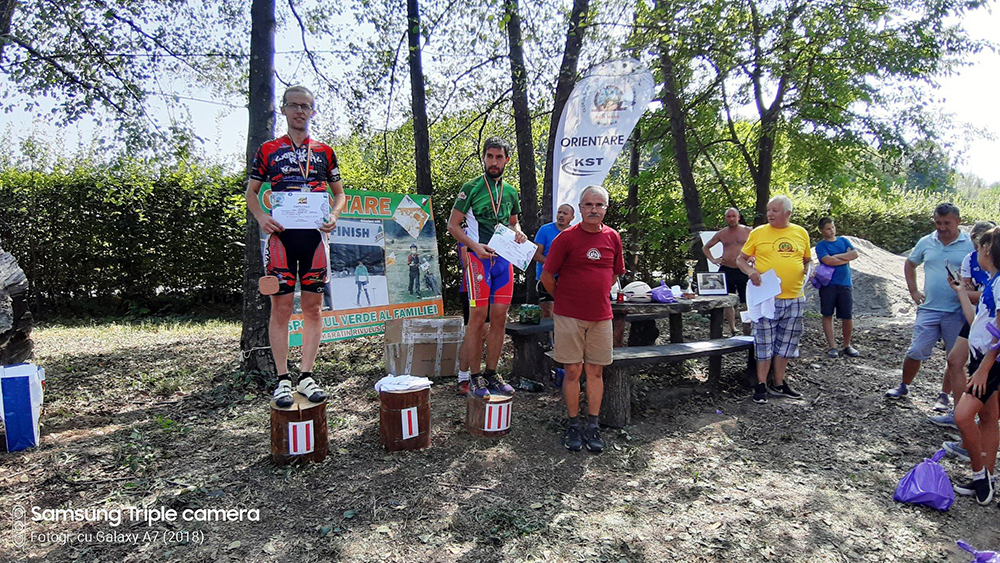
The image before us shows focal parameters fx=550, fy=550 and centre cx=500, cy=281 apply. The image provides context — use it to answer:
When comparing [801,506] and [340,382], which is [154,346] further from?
[801,506]

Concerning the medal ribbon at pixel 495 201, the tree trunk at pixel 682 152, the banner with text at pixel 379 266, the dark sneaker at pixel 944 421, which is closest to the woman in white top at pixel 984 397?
the dark sneaker at pixel 944 421

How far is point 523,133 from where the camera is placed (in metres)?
7.06

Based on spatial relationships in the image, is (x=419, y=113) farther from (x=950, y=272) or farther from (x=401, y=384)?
(x=950, y=272)

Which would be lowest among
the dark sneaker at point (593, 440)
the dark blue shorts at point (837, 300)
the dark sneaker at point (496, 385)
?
the dark sneaker at point (593, 440)

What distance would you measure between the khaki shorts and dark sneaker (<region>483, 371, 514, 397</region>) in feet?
1.80

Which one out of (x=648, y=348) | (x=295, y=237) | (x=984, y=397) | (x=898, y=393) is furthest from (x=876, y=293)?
(x=295, y=237)

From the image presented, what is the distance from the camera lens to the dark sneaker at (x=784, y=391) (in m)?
5.26

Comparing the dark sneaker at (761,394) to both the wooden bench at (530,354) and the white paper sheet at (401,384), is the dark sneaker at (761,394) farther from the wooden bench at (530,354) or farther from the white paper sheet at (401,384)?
the white paper sheet at (401,384)

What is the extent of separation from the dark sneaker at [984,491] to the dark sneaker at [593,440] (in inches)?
85.4

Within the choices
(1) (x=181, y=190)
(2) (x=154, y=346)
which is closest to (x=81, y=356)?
(2) (x=154, y=346)

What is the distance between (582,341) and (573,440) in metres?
0.69

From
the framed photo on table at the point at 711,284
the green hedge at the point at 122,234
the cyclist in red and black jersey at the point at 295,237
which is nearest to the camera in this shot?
the cyclist in red and black jersey at the point at 295,237

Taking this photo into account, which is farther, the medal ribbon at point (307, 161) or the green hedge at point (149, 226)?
the green hedge at point (149, 226)

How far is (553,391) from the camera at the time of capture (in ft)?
17.1
